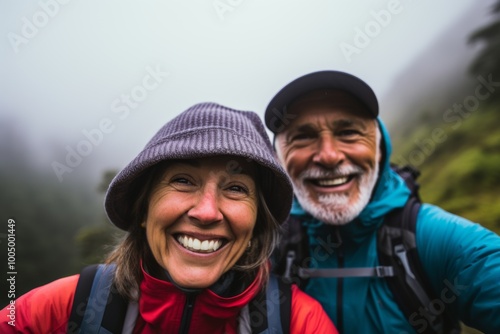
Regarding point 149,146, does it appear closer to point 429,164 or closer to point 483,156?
point 483,156

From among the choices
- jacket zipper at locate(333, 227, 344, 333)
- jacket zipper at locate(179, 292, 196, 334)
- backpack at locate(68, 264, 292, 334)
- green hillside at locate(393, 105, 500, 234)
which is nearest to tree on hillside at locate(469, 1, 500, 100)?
green hillside at locate(393, 105, 500, 234)

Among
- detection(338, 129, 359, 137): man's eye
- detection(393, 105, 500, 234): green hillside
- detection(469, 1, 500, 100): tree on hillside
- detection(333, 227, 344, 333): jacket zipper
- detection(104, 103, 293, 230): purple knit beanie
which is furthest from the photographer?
detection(469, 1, 500, 100): tree on hillside

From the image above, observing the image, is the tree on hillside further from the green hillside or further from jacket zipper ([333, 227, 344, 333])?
jacket zipper ([333, 227, 344, 333])

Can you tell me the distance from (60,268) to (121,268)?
24.0m

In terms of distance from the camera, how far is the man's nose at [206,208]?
1692 millimetres

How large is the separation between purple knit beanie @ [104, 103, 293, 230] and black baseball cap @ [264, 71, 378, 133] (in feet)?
1.54

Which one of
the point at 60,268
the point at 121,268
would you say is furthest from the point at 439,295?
the point at 60,268

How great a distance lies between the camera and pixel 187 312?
1.79 m

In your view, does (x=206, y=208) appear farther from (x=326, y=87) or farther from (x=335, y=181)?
(x=326, y=87)

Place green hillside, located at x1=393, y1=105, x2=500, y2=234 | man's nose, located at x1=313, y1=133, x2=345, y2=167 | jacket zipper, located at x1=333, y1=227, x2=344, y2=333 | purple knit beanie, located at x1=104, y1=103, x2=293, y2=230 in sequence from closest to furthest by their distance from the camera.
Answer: purple knit beanie, located at x1=104, y1=103, x2=293, y2=230
jacket zipper, located at x1=333, y1=227, x2=344, y2=333
man's nose, located at x1=313, y1=133, x2=345, y2=167
green hillside, located at x1=393, y1=105, x2=500, y2=234

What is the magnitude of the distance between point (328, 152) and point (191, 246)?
4.28 ft

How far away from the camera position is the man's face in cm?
240

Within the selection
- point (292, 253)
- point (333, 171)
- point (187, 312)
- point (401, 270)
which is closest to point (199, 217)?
point (187, 312)

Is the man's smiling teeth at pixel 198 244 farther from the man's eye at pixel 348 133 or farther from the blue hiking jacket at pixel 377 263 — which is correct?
the man's eye at pixel 348 133
